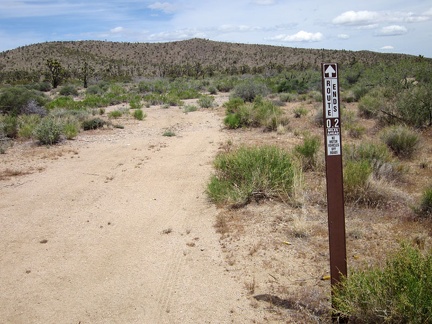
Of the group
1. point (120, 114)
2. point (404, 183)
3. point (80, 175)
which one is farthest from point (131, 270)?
point (120, 114)

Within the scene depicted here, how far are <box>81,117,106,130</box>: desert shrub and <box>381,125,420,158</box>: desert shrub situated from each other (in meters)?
12.2

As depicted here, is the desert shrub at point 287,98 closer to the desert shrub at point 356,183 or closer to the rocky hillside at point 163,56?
the desert shrub at point 356,183

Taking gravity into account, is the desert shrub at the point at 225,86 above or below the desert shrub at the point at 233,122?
above

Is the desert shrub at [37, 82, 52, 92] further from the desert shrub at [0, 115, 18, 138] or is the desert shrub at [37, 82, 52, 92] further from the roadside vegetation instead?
the desert shrub at [0, 115, 18, 138]

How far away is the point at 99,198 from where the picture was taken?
29.5ft

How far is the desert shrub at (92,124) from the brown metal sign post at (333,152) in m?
15.7

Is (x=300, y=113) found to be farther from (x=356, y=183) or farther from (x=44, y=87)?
(x=44, y=87)

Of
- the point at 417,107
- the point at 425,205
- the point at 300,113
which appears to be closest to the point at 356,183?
the point at 425,205

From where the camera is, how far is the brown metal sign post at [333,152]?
385cm

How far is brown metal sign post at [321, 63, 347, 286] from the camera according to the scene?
385 cm

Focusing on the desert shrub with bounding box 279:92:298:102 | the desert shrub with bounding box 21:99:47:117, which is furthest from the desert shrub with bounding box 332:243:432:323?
the desert shrub with bounding box 279:92:298:102

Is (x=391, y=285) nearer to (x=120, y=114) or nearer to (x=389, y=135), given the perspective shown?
Result: (x=389, y=135)

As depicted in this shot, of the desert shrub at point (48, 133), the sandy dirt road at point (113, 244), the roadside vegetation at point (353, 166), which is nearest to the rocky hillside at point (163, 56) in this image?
the roadside vegetation at point (353, 166)

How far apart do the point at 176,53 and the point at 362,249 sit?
9086cm
